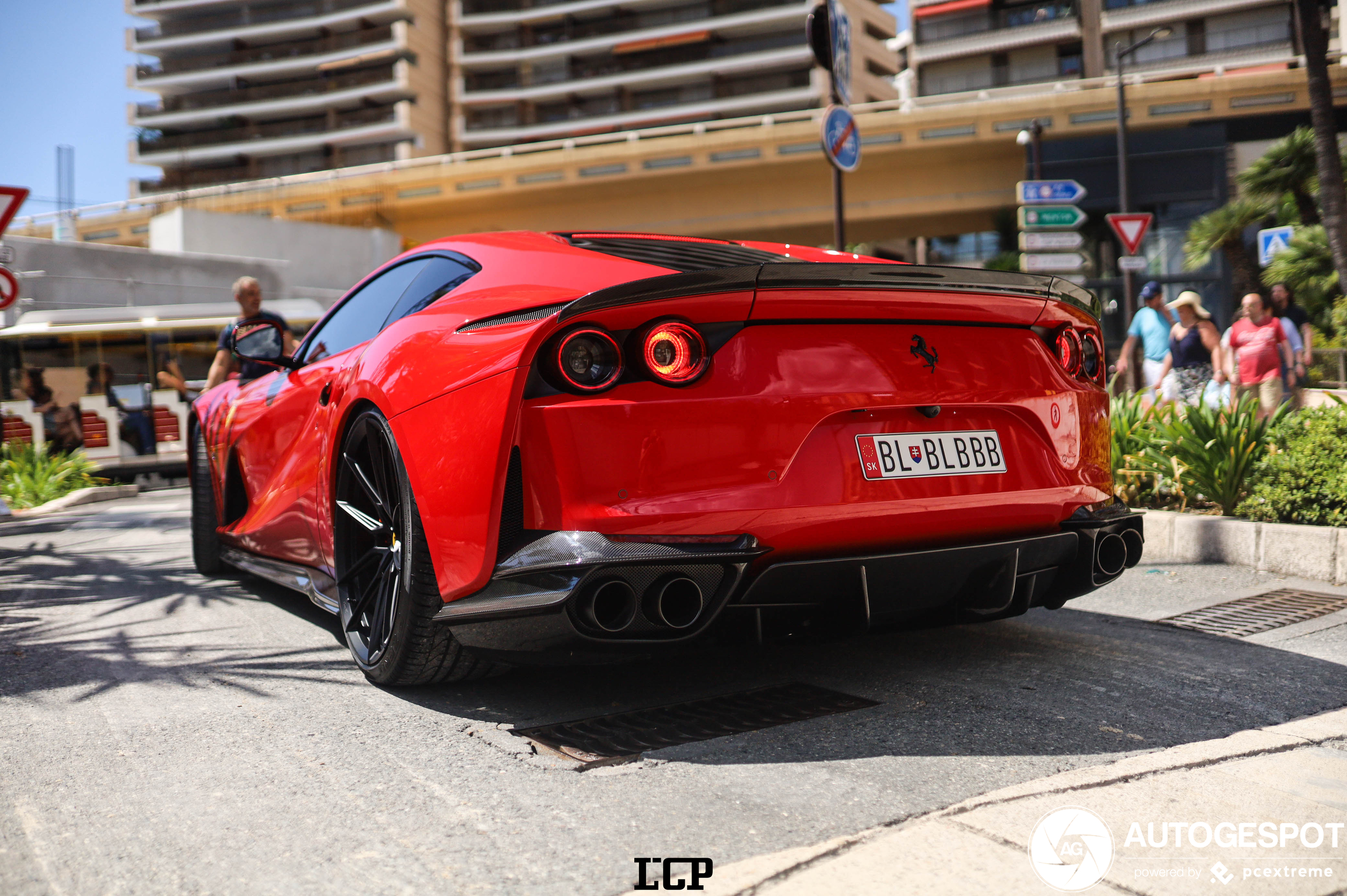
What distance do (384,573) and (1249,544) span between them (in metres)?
4.16

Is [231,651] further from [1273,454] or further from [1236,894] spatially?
[1273,454]

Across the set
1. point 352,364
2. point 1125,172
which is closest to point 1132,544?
point 352,364

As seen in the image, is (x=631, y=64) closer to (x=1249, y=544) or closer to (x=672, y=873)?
(x=1249, y=544)

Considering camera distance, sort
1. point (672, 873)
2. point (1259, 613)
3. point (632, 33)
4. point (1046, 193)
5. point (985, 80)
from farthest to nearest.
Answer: point (632, 33) < point (985, 80) < point (1046, 193) < point (1259, 613) < point (672, 873)

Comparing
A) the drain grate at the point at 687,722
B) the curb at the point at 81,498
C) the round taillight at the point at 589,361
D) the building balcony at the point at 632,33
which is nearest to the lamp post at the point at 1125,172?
the drain grate at the point at 687,722

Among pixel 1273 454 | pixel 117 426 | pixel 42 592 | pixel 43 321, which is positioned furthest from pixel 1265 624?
pixel 43 321

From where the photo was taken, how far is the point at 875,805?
2.20 meters

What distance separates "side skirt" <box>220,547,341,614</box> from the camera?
362 cm

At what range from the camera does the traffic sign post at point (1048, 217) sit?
11.6 meters

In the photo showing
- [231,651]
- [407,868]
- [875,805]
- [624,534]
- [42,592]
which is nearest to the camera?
[407,868]

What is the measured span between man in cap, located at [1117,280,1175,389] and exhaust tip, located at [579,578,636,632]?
8778mm

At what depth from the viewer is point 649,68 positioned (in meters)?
63.6

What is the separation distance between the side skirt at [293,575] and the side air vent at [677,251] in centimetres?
141

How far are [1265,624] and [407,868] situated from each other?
132 inches
